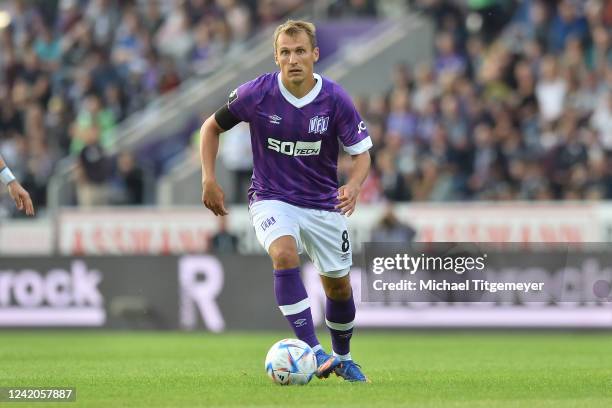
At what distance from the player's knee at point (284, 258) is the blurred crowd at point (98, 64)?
48.4 feet

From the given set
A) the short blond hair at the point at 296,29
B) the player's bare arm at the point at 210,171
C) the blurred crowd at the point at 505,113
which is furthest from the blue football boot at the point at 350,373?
the blurred crowd at the point at 505,113

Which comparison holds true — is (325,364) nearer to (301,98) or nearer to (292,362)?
(292,362)

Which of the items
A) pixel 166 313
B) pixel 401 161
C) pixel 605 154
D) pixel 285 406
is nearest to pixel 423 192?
pixel 401 161

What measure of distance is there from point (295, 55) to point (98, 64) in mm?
17424

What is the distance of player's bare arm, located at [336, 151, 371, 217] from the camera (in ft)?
31.1

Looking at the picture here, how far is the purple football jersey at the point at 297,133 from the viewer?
9906 mm

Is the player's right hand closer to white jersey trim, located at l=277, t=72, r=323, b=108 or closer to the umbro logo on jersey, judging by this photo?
white jersey trim, located at l=277, t=72, r=323, b=108

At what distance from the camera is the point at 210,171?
32.1ft

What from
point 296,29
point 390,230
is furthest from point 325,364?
point 390,230

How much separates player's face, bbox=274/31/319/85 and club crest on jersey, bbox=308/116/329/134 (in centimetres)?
29

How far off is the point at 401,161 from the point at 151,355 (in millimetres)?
8339

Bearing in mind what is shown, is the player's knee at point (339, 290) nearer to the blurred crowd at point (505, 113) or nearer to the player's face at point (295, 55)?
the player's face at point (295, 55)

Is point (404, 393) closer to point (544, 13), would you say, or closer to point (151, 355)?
point (151, 355)

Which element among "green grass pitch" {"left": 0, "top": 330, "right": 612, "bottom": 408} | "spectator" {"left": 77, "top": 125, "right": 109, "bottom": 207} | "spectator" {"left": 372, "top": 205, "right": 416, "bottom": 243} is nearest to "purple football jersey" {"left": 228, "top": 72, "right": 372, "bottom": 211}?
"green grass pitch" {"left": 0, "top": 330, "right": 612, "bottom": 408}
